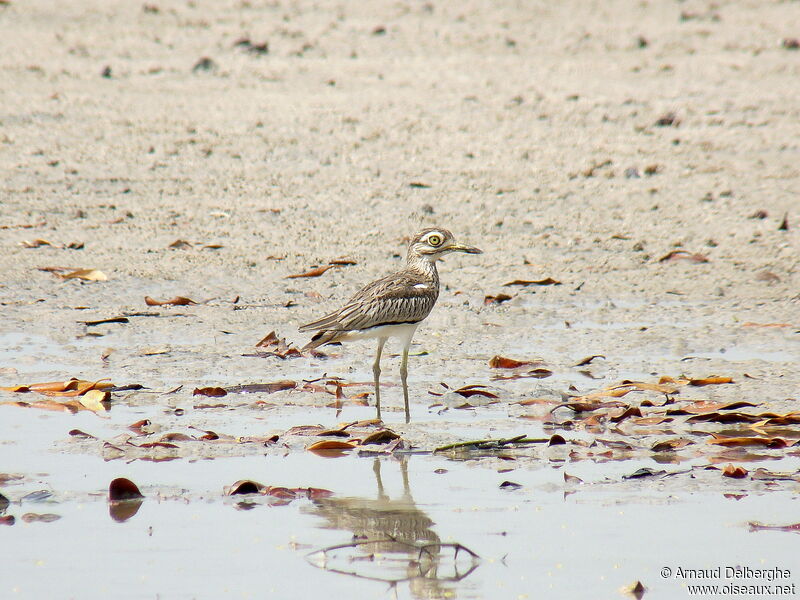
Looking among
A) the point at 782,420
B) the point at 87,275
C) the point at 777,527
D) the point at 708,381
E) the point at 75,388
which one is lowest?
the point at 777,527

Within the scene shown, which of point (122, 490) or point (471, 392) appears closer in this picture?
point (122, 490)

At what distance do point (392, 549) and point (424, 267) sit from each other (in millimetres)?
3338

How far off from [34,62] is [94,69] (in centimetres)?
79

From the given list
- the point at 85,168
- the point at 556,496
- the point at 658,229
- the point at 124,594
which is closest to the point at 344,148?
the point at 85,168

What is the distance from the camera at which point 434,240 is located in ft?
28.1

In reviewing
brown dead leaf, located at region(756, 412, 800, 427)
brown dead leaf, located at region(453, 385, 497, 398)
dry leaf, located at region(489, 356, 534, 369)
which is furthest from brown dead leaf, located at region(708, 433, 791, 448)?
dry leaf, located at region(489, 356, 534, 369)

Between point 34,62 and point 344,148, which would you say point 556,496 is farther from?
point 34,62

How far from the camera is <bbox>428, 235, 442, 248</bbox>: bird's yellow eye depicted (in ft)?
28.1

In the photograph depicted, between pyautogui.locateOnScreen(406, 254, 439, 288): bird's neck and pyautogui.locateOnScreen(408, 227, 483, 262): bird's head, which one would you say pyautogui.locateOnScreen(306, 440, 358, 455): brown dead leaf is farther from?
pyautogui.locateOnScreen(408, 227, 483, 262): bird's head

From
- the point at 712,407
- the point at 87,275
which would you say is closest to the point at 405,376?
the point at 712,407

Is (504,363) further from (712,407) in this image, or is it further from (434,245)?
(712,407)

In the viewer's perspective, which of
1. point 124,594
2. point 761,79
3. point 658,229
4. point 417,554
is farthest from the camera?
point 761,79

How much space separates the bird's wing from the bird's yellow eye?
0.47m

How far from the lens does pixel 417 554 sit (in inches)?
210
